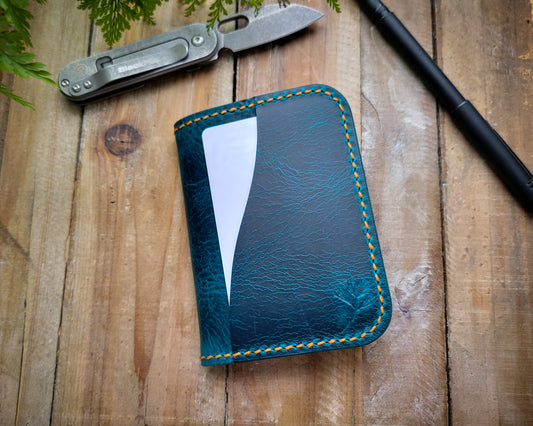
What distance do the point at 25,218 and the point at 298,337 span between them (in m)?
0.55

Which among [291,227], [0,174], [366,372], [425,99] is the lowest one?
[366,372]

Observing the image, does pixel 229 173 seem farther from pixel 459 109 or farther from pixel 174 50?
pixel 459 109

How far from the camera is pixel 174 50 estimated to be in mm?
834

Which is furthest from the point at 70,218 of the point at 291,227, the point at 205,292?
the point at 291,227

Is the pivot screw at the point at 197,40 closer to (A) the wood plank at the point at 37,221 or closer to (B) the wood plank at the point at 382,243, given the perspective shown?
(B) the wood plank at the point at 382,243

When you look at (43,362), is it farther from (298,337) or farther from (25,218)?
(298,337)

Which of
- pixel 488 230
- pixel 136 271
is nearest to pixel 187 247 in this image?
pixel 136 271

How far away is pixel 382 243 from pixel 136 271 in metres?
0.45

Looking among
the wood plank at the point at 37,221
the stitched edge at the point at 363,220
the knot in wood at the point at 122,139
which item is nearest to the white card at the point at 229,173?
the stitched edge at the point at 363,220

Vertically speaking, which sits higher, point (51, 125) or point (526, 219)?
point (51, 125)

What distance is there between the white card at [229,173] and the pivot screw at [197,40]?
7.1 inches

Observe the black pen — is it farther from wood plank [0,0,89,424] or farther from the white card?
wood plank [0,0,89,424]

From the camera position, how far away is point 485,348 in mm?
764

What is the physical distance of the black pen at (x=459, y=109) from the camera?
2.55 ft
